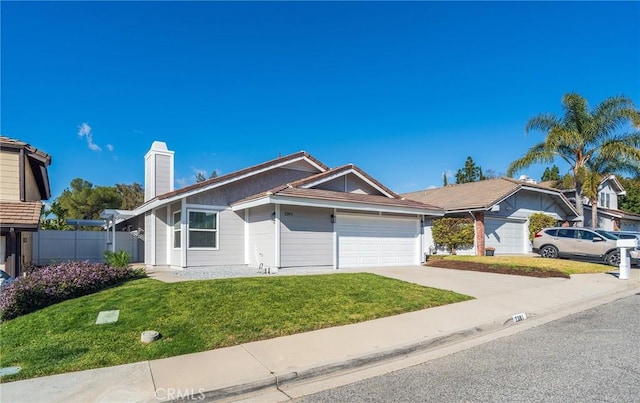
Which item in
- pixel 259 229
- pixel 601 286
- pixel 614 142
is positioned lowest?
pixel 601 286

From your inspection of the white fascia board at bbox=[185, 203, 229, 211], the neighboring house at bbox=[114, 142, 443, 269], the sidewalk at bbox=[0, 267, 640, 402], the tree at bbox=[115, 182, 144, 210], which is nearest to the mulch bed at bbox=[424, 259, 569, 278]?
the neighboring house at bbox=[114, 142, 443, 269]

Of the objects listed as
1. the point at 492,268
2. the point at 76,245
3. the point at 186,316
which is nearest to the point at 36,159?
the point at 76,245

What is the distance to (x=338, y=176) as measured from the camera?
1661 centimetres

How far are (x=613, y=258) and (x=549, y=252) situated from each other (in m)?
2.76

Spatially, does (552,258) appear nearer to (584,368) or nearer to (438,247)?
(438,247)

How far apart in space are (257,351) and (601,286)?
37.7 ft

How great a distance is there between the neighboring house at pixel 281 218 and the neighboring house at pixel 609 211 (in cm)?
1780

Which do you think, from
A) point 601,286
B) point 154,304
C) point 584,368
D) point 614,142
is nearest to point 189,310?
point 154,304

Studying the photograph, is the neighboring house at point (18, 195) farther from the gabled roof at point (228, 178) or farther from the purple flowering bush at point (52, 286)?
the gabled roof at point (228, 178)

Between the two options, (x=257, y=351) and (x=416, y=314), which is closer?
(x=257, y=351)

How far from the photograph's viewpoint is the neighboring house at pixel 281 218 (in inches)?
556

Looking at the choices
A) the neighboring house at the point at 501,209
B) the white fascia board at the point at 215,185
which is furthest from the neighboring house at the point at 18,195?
the neighboring house at the point at 501,209

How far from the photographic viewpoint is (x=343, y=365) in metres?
5.45

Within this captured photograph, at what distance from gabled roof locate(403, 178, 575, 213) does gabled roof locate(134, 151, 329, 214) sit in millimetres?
9179
